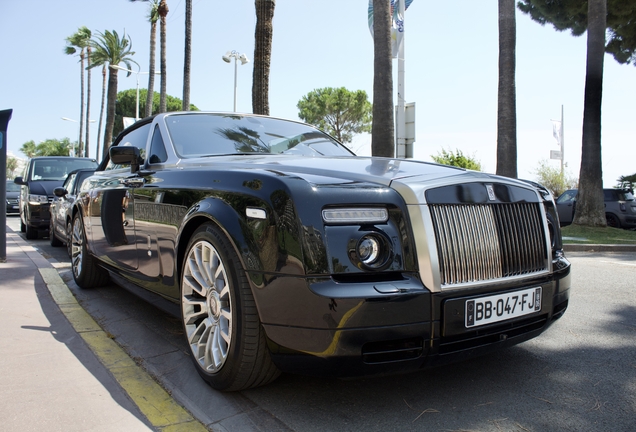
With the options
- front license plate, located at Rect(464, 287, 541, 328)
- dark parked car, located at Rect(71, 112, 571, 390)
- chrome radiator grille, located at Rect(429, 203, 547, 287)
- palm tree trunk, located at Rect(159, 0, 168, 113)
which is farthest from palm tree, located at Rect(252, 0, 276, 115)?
palm tree trunk, located at Rect(159, 0, 168, 113)

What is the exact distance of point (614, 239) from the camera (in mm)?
12094

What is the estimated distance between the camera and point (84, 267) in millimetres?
5305

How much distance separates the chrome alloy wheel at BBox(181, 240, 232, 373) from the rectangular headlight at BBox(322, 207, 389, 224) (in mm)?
647

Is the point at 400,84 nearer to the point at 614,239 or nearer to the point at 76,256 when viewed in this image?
the point at 614,239

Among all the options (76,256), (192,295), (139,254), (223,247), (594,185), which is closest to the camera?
(223,247)

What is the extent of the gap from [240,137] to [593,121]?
12385mm

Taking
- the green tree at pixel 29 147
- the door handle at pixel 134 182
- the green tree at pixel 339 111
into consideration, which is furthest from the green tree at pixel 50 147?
the door handle at pixel 134 182

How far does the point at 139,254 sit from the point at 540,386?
2654 mm

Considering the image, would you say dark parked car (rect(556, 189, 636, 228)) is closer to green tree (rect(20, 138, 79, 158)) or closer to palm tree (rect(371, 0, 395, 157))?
palm tree (rect(371, 0, 395, 157))

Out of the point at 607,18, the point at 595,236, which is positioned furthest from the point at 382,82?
the point at 607,18

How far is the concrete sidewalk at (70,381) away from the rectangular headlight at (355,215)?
1.10 m

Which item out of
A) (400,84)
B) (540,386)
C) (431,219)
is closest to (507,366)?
(540,386)

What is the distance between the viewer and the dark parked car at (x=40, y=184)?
1127cm

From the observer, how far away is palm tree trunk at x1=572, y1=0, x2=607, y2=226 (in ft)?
44.6
